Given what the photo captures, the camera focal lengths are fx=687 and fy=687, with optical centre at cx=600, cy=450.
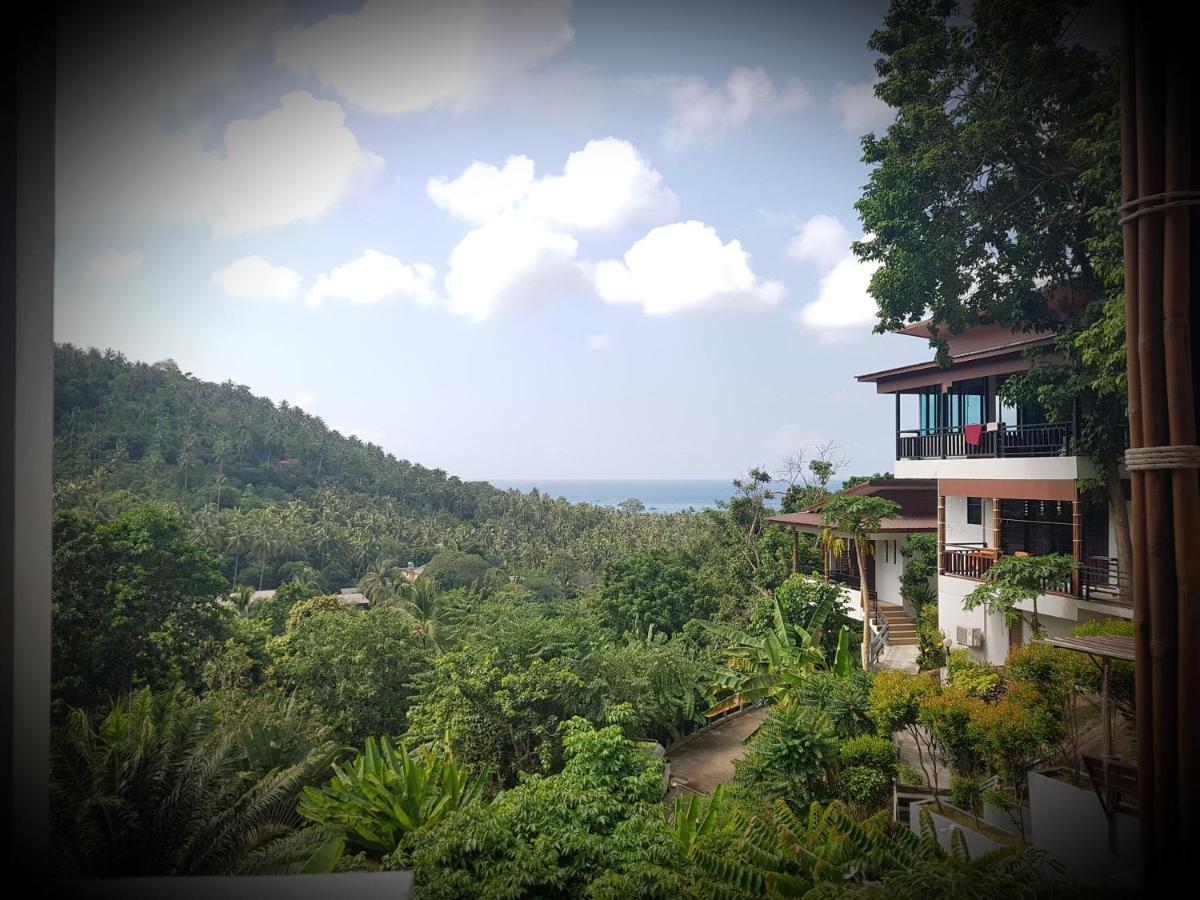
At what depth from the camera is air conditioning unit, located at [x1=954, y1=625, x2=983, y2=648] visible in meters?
3.22

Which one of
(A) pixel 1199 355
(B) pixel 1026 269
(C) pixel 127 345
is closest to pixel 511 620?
(C) pixel 127 345

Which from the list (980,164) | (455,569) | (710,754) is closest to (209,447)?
(455,569)

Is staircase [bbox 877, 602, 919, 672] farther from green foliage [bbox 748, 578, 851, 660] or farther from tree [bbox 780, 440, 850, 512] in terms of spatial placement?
tree [bbox 780, 440, 850, 512]

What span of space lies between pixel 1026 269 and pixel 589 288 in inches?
81.2

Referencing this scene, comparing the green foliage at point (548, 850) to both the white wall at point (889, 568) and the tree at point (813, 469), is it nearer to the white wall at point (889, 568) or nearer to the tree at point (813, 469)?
the tree at point (813, 469)

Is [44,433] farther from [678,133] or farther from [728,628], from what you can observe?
[728,628]

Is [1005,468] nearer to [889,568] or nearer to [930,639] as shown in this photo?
[930,639]

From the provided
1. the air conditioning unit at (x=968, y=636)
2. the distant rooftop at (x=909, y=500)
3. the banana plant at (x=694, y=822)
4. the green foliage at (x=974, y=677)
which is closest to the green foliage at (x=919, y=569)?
the distant rooftop at (x=909, y=500)

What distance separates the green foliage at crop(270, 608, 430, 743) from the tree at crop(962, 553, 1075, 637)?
13.1ft

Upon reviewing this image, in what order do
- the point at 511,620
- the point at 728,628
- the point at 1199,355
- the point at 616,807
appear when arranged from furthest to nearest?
the point at 511,620
the point at 728,628
the point at 616,807
the point at 1199,355

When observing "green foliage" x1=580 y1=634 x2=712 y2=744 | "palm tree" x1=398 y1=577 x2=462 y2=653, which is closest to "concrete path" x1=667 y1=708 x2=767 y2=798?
"green foliage" x1=580 y1=634 x2=712 y2=744

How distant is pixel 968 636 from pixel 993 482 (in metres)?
0.74

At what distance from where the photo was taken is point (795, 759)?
3154 mm

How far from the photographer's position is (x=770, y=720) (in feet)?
10.8
